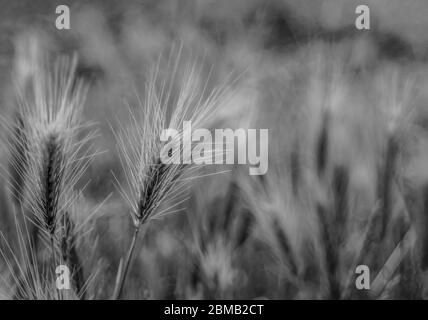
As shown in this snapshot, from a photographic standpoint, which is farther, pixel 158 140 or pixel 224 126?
pixel 224 126

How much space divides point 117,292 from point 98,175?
0.79 ft

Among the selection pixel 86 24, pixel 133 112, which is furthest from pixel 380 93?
pixel 86 24

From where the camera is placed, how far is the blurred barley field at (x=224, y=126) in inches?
37.6

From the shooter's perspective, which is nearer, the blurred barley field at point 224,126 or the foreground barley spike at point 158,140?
the foreground barley spike at point 158,140

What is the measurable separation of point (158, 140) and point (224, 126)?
0.17 m

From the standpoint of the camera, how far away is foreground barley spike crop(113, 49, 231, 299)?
0.84m

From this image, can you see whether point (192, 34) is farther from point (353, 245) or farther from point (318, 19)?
point (353, 245)

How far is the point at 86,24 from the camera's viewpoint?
1020mm

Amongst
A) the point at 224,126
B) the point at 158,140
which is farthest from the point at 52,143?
the point at 224,126

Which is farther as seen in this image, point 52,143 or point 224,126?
point 224,126

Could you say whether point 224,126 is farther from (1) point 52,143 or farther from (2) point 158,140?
(1) point 52,143

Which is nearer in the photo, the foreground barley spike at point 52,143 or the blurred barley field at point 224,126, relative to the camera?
the foreground barley spike at point 52,143

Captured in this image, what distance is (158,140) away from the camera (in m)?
0.86

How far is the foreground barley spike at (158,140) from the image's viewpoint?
0.84 meters
